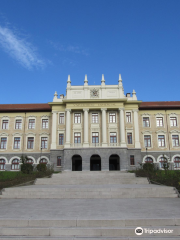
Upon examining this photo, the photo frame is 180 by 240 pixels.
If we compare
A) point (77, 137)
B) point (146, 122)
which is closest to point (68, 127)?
point (77, 137)

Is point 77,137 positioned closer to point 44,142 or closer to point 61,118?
point 61,118

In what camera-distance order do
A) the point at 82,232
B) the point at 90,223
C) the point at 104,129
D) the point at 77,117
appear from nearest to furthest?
→ the point at 82,232 < the point at 90,223 < the point at 104,129 < the point at 77,117

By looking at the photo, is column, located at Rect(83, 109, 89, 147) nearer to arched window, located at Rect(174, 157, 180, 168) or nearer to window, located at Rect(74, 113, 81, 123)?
window, located at Rect(74, 113, 81, 123)

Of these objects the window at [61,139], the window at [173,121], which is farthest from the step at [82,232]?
the window at [173,121]

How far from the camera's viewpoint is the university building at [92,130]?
35219mm

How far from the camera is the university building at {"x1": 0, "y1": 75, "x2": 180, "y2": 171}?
35.2 m

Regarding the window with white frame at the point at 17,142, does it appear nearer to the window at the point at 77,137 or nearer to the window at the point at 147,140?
the window at the point at 77,137

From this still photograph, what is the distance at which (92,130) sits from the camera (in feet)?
119

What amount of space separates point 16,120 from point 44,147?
666cm

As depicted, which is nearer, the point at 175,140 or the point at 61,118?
the point at 175,140

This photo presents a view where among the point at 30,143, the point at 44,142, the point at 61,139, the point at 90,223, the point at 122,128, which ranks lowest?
the point at 90,223

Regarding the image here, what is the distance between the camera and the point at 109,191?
14.7m

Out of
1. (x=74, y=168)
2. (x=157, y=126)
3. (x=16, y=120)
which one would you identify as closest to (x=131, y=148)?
(x=157, y=126)

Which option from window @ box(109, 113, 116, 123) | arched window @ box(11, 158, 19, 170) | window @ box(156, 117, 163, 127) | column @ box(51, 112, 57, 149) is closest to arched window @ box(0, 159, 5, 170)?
arched window @ box(11, 158, 19, 170)
